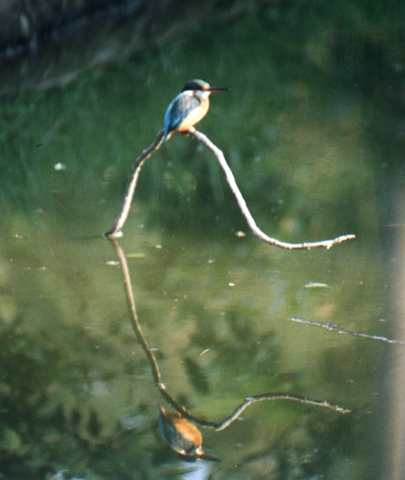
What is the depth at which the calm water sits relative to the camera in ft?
14.0

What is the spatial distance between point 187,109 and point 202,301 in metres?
0.86

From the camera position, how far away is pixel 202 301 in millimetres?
5531

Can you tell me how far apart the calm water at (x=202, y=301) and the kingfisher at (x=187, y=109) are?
718 mm

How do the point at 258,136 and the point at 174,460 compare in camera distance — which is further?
the point at 258,136

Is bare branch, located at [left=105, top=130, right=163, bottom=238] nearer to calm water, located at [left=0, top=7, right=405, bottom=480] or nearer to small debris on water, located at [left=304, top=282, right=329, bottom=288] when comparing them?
calm water, located at [left=0, top=7, right=405, bottom=480]

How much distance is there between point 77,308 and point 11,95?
454 cm

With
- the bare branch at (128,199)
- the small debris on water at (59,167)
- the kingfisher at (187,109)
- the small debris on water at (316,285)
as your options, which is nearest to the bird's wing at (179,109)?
the kingfisher at (187,109)

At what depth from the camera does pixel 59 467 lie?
413 centimetres

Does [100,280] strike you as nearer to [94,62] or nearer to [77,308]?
[77,308]

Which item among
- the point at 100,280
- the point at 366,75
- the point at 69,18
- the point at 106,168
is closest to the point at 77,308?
the point at 100,280

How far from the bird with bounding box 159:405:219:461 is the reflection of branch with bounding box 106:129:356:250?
1.11 meters

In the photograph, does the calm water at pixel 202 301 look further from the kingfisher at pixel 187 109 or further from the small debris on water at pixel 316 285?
the kingfisher at pixel 187 109

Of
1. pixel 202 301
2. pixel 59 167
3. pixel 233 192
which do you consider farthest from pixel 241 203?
pixel 59 167

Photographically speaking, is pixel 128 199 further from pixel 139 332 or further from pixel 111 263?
pixel 139 332
